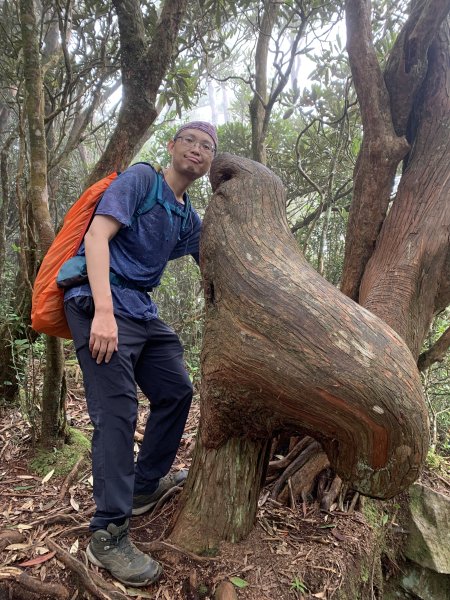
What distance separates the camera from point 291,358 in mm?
1844

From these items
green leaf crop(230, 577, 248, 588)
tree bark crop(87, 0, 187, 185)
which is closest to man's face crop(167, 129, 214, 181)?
tree bark crop(87, 0, 187, 185)

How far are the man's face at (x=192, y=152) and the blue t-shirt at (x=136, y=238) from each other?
0.14 meters

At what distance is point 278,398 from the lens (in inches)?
A: 77.1

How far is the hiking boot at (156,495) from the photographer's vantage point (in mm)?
2721

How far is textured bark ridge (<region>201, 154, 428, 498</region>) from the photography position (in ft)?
5.80

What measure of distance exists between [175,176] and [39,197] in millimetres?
1128

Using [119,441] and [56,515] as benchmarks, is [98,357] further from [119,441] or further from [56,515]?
[56,515]

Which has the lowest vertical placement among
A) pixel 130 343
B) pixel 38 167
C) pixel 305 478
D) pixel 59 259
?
pixel 305 478

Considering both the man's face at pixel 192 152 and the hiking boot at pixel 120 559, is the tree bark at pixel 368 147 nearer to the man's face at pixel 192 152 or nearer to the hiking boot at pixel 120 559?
the man's face at pixel 192 152

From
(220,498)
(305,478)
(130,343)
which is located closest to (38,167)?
(130,343)

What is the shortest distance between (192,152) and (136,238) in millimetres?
568

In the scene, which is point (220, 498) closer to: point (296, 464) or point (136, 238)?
point (296, 464)

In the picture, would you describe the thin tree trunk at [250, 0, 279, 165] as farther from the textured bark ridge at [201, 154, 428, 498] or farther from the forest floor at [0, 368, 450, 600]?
the forest floor at [0, 368, 450, 600]

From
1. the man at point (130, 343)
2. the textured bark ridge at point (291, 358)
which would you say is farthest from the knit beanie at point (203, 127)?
the textured bark ridge at point (291, 358)
